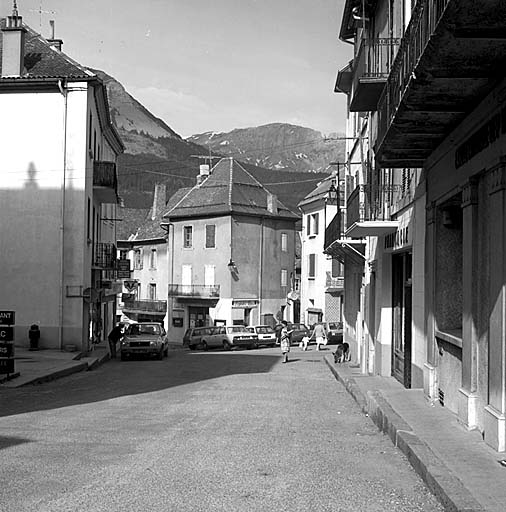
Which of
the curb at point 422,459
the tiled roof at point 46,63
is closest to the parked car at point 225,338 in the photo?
the tiled roof at point 46,63

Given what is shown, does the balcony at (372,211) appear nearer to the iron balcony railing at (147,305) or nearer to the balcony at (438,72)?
the balcony at (438,72)

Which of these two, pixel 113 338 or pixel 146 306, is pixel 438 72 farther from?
pixel 146 306

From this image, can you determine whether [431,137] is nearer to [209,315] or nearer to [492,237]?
[492,237]

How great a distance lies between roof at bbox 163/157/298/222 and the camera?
5547 cm

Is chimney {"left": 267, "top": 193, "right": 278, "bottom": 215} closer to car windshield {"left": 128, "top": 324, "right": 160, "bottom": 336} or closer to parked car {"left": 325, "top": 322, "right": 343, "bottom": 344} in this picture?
parked car {"left": 325, "top": 322, "right": 343, "bottom": 344}

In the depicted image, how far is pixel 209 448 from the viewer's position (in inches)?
360

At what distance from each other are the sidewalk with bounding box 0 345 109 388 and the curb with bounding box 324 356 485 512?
9.22 meters

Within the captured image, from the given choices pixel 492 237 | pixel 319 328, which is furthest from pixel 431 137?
pixel 319 328

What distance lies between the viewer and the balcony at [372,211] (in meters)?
16.8

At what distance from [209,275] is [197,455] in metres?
46.6

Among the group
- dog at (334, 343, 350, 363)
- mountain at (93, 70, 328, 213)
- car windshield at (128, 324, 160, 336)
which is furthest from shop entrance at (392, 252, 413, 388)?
mountain at (93, 70, 328, 213)

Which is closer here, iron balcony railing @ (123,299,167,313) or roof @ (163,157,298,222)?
roof @ (163,157,298,222)

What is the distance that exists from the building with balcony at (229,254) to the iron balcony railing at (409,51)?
41.9m

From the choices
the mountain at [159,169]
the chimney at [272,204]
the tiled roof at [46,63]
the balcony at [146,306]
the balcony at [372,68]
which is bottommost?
the balcony at [146,306]
